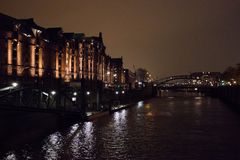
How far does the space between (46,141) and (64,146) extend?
133 inches

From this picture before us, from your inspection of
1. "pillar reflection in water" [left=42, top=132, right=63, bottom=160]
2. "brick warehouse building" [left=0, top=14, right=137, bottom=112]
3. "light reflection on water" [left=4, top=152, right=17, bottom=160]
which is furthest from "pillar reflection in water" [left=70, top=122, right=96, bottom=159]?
"brick warehouse building" [left=0, top=14, right=137, bottom=112]

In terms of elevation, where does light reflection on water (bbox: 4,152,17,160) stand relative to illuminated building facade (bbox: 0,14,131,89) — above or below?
below

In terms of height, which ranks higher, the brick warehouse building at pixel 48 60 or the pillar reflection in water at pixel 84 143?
the brick warehouse building at pixel 48 60

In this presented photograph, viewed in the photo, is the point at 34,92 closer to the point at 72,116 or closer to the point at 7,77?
the point at 72,116

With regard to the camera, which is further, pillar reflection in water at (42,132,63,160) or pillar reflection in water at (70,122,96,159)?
pillar reflection in water at (70,122,96,159)

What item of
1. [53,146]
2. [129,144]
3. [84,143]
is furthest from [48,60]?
[129,144]

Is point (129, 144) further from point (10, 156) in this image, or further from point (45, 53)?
point (45, 53)

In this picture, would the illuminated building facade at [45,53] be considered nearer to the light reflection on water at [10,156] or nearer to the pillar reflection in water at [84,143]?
the pillar reflection in water at [84,143]

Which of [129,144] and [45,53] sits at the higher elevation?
[45,53]

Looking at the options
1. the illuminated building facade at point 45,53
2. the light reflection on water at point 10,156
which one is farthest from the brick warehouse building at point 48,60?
the light reflection on water at point 10,156

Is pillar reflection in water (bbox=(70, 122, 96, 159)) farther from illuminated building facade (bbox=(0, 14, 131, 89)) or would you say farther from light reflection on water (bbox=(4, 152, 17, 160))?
illuminated building facade (bbox=(0, 14, 131, 89))

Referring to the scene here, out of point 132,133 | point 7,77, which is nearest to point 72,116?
point 132,133

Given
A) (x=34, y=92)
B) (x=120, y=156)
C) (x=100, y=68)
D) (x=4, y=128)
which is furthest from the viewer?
(x=100, y=68)

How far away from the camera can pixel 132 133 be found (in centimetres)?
4559
